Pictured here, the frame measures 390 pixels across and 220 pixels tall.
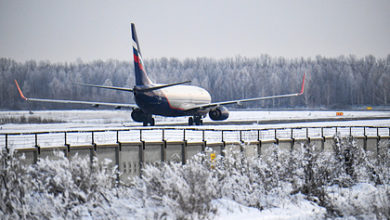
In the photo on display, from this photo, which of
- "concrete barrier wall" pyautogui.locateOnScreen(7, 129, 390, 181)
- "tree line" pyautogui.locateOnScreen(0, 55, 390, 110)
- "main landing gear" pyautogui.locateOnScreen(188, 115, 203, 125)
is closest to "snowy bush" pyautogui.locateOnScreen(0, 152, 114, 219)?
"concrete barrier wall" pyautogui.locateOnScreen(7, 129, 390, 181)

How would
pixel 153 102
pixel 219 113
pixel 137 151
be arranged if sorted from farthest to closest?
pixel 219 113 → pixel 153 102 → pixel 137 151

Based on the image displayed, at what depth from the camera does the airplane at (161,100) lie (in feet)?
141

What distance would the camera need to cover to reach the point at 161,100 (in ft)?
146

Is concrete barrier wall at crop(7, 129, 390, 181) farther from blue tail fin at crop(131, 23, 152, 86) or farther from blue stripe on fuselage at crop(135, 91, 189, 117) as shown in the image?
blue tail fin at crop(131, 23, 152, 86)

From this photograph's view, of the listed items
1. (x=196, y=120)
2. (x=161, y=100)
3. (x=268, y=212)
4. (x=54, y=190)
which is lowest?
(x=268, y=212)

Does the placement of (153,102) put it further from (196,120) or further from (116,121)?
(116,121)

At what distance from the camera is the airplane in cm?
4303

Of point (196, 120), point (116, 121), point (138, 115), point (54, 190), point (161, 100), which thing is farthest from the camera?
point (116, 121)

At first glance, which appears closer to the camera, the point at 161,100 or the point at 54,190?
the point at 54,190

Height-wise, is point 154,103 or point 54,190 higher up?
point 154,103

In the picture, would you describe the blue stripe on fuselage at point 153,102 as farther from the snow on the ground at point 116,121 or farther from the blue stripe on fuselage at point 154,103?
the snow on the ground at point 116,121

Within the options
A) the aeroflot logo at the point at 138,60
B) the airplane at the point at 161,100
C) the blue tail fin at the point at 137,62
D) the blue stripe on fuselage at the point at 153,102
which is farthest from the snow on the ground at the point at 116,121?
the aeroflot logo at the point at 138,60

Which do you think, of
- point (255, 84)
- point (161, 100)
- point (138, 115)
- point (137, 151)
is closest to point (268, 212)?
point (137, 151)

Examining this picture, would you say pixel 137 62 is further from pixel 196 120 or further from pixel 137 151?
pixel 137 151
